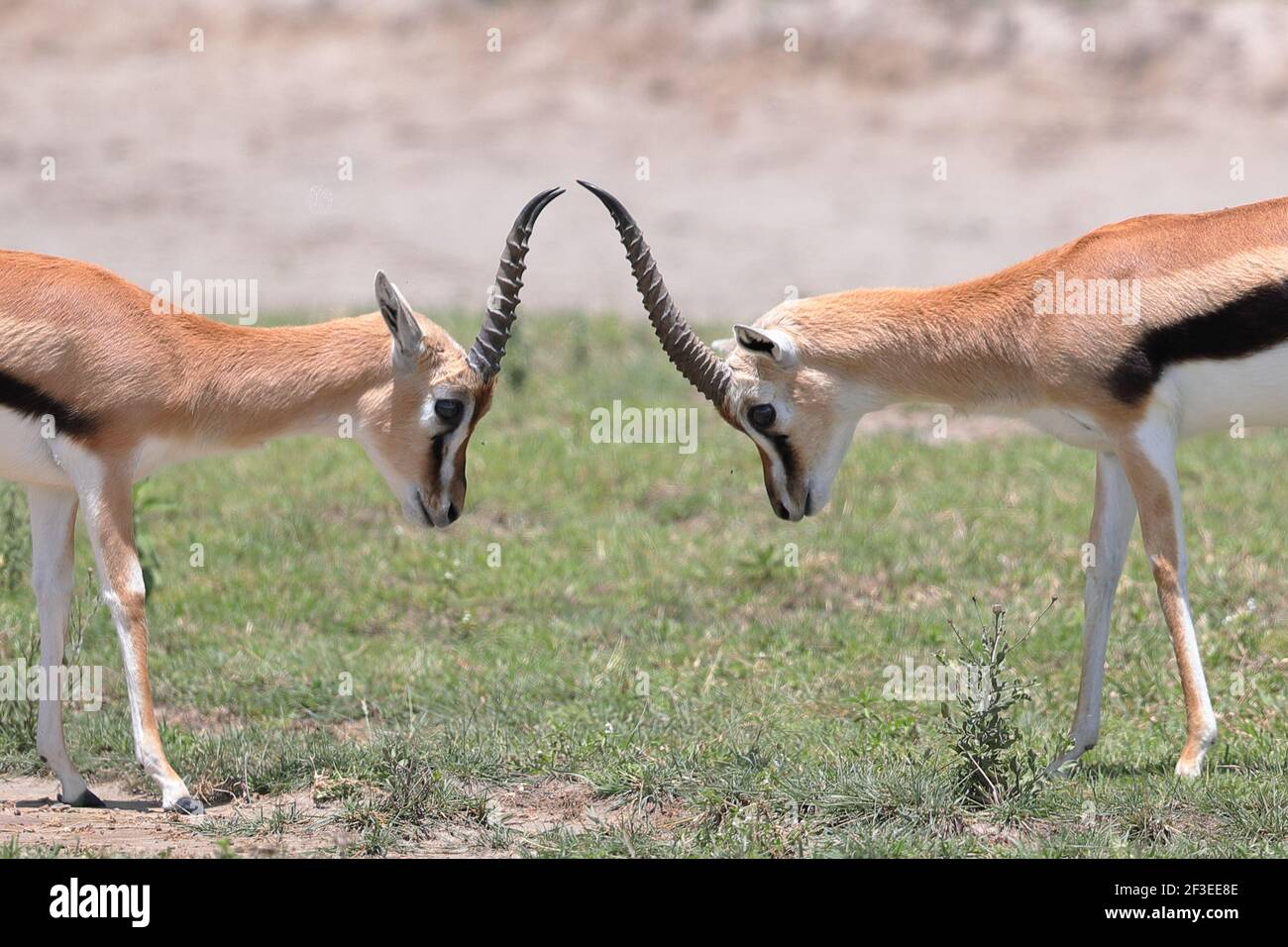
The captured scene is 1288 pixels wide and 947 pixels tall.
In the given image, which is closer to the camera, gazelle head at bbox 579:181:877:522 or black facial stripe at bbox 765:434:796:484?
gazelle head at bbox 579:181:877:522

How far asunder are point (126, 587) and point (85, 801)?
796 mm

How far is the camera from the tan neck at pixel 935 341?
697cm

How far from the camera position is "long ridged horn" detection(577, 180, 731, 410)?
6828mm

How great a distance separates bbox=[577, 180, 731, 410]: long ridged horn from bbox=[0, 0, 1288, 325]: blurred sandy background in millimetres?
10901

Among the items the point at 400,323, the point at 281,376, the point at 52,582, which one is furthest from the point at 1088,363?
the point at 52,582

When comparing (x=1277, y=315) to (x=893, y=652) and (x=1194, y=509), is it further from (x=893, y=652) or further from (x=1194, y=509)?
(x=1194, y=509)

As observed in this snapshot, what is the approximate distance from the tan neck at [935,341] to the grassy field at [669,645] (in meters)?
1.34

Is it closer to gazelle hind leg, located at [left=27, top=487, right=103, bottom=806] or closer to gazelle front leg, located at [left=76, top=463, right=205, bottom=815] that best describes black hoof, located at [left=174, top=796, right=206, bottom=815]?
gazelle front leg, located at [left=76, top=463, right=205, bottom=815]

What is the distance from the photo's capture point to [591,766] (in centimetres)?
652

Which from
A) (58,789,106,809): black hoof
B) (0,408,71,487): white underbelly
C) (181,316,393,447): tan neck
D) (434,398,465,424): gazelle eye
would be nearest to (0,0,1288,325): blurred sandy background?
(181,316,393,447): tan neck

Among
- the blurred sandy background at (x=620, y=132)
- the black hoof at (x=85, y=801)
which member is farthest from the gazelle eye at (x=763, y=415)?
the blurred sandy background at (x=620, y=132)

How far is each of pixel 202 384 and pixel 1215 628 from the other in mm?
4656

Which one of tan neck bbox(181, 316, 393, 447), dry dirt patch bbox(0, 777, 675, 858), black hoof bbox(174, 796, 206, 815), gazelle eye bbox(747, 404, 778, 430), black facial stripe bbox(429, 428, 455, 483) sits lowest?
dry dirt patch bbox(0, 777, 675, 858)

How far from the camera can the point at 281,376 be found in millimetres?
6719
